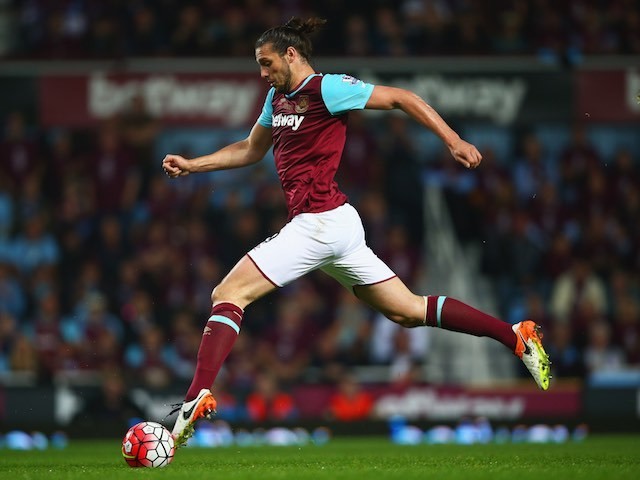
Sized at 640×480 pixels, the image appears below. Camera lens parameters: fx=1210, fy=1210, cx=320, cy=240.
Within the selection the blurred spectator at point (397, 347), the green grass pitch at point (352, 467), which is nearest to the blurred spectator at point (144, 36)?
the blurred spectator at point (397, 347)

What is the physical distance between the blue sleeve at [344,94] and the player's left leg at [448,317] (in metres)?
1.03

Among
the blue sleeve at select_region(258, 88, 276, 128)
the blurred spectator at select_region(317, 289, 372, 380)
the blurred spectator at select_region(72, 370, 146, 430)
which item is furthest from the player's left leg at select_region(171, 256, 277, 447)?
the blurred spectator at select_region(317, 289, 372, 380)

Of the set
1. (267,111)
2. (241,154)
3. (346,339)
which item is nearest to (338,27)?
(346,339)

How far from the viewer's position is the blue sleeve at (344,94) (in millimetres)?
6551

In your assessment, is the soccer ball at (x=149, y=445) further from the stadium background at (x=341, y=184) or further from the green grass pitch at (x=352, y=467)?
the stadium background at (x=341, y=184)

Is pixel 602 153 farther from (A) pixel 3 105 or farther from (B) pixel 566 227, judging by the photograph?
(A) pixel 3 105

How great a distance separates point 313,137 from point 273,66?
447 millimetres

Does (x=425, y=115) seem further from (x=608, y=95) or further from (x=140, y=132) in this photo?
(x=608, y=95)

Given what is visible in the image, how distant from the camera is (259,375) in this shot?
1304 cm

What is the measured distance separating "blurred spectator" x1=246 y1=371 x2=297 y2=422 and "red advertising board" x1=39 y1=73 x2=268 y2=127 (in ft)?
14.3

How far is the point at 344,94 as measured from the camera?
6562 millimetres

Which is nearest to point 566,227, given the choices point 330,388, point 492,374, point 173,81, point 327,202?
point 492,374

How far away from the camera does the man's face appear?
6.64 metres

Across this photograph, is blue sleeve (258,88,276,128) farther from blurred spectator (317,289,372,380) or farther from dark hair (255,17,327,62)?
blurred spectator (317,289,372,380)
